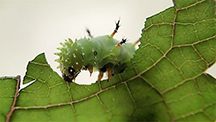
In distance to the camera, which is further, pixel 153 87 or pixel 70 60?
pixel 70 60

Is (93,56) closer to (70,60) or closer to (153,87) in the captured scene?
(70,60)

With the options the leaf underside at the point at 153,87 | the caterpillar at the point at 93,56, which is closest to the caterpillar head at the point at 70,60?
the caterpillar at the point at 93,56

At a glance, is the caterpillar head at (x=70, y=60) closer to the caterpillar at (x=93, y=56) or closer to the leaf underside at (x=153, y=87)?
the caterpillar at (x=93, y=56)

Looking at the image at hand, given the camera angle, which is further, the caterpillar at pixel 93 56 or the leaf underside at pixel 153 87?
the caterpillar at pixel 93 56

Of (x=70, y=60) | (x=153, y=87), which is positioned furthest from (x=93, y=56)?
(x=153, y=87)

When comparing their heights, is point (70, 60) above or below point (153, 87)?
above

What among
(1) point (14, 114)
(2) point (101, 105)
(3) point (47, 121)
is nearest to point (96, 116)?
(2) point (101, 105)

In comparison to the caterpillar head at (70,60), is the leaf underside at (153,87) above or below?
below

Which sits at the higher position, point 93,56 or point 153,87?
point 93,56
